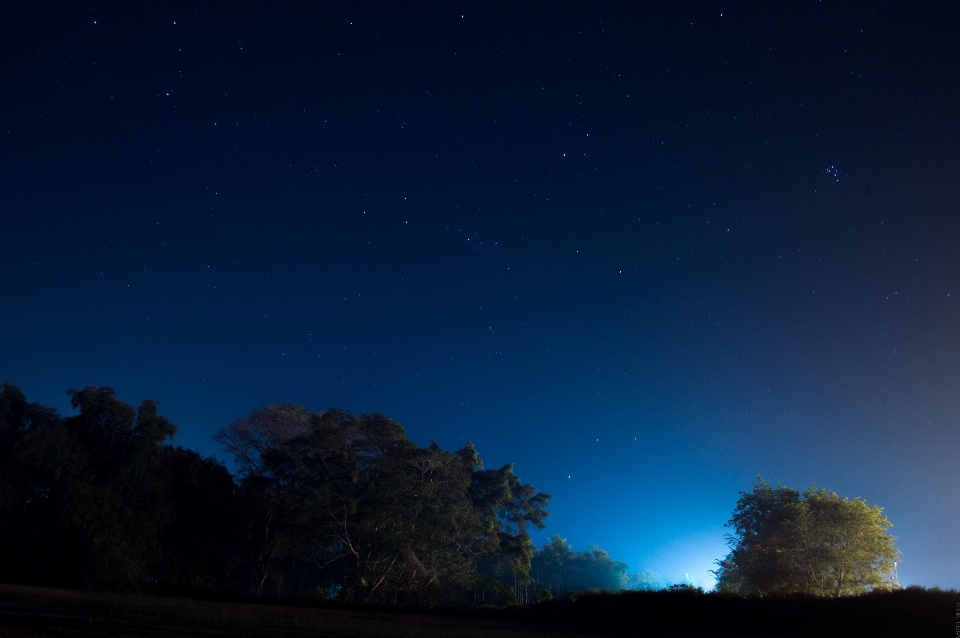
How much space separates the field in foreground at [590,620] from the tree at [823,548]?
778 inches

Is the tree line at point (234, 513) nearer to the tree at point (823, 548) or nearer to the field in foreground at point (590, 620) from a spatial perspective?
the field in foreground at point (590, 620)

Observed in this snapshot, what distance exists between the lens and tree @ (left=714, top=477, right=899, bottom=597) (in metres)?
37.7

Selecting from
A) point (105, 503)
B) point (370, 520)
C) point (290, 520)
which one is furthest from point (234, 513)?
point (370, 520)

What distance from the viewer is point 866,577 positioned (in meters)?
37.8

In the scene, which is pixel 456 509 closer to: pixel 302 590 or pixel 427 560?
pixel 427 560

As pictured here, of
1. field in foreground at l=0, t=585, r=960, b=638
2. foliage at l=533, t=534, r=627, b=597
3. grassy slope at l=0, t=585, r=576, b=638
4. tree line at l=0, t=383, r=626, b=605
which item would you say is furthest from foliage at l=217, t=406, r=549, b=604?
foliage at l=533, t=534, r=627, b=597

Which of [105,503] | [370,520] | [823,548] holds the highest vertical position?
[823,548]

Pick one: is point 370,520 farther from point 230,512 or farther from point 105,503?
point 105,503

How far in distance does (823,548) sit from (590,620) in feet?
85.2

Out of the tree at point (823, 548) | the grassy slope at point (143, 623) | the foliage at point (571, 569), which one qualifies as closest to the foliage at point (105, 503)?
the grassy slope at point (143, 623)

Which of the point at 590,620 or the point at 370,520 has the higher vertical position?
the point at 370,520

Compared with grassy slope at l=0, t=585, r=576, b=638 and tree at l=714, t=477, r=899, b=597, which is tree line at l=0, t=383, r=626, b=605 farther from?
tree at l=714, t=477, r=899, b=597

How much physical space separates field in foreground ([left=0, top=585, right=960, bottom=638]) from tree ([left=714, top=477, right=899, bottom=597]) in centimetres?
1977

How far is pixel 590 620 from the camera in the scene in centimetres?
2164
